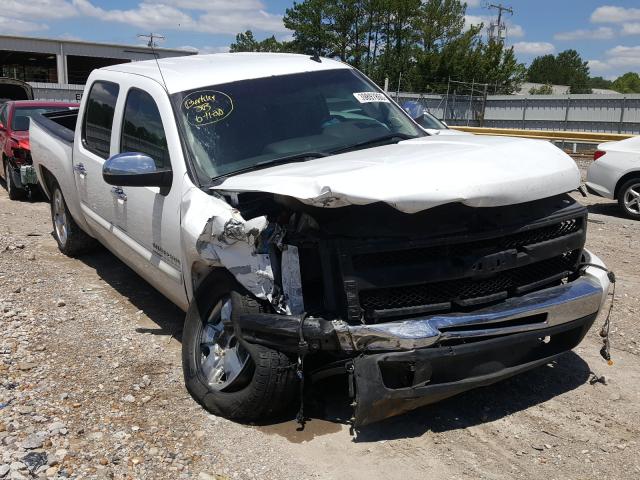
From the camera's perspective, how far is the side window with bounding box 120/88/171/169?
441 cm

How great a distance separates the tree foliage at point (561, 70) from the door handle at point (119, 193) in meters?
120

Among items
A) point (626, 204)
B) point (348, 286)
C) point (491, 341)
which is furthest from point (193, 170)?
point (626, 204)

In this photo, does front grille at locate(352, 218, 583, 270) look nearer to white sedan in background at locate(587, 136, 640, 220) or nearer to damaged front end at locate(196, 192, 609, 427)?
damaged front end at locate(196, 192, 609, 427)

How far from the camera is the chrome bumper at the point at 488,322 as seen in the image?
3.09m


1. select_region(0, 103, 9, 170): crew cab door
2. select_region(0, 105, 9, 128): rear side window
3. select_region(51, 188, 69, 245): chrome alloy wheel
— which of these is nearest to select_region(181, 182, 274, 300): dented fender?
select_region(51, 188, 69, 245): chrome alloy wheel

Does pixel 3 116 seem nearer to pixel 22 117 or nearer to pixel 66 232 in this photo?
pixel 22 117

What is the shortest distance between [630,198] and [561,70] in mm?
118131

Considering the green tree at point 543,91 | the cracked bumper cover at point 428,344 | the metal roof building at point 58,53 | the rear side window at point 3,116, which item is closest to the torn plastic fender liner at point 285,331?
the cracked bumper cover at point 428,344

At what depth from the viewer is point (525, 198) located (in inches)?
131

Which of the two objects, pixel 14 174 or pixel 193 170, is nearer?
pixel 193 170

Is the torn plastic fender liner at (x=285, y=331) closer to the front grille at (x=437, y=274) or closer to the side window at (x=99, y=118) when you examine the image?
the front grille at (x=437, y=274)

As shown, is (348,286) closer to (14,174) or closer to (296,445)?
(296,445)

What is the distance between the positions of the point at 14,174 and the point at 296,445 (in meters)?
9.81

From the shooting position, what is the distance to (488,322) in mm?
3242
